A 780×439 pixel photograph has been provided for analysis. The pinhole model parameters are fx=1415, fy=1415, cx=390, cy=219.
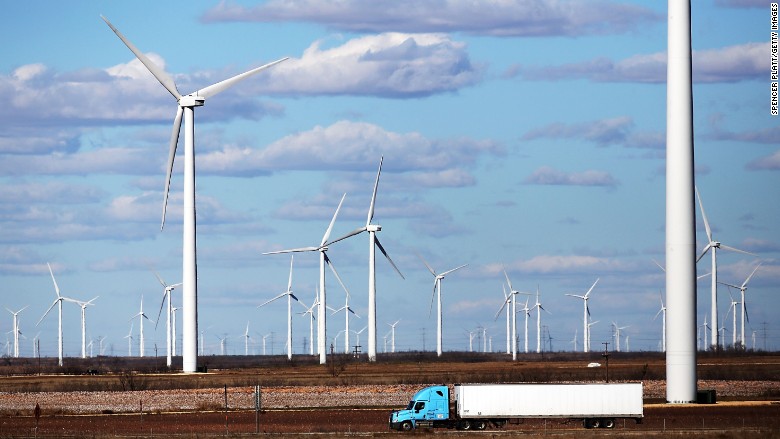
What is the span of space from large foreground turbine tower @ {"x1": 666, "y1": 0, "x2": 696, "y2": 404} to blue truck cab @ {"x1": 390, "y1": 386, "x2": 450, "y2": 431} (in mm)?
13102

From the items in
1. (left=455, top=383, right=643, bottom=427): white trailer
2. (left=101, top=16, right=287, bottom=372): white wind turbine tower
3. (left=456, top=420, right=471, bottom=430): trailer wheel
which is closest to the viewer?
(left=455, top=383, right=643, bottom=427): white trailer

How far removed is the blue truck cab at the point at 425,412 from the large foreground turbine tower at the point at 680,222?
43.0 feet

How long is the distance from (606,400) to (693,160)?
1450cm

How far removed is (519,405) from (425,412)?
5021 millimetres

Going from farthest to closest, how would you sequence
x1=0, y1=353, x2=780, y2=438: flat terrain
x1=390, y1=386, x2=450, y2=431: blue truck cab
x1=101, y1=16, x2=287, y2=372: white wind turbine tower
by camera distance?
x1=101, y1=16, x2=287, y2=372: white wind turbine tower < x1=390, y1=386, x2=450, y2=431: blue truck cab < x1=0, y1=353, x2=780, y2=438: flat terrain

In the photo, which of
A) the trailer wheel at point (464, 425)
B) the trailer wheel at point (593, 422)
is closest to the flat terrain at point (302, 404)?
the trailer wheel at point (593, 422)

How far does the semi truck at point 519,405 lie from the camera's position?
73.7m

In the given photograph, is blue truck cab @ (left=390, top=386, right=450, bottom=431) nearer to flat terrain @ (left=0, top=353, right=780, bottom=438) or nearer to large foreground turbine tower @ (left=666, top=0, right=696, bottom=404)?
flat terrain @ (left=0, top=353, right=780, bottom=438)

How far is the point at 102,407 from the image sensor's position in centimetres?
10069

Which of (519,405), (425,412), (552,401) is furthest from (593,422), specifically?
(425,412)

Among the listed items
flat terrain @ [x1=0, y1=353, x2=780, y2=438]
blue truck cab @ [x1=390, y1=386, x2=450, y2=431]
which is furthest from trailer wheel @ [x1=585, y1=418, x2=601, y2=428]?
blue truck cab @ [x1=390, y1=386, x2=450, y2=431]

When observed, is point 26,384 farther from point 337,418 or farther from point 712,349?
point 712,349

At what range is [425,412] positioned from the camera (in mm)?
74562

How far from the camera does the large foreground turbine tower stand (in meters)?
77.3
